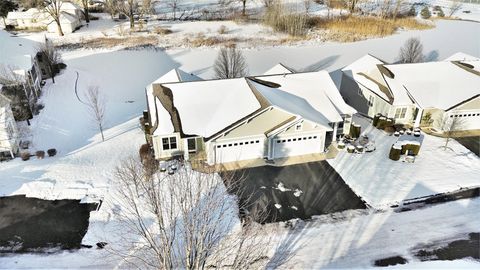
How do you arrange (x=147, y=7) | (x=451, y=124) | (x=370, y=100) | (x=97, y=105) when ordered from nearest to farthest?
(x=451, y=124)
(x=370, y=100)
(x=97, y=105)
(x=147, y=7)

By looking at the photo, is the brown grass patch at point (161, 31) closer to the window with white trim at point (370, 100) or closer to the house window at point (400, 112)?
the window with white trim at point (370, 100)

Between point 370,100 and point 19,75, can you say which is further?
point 19,75

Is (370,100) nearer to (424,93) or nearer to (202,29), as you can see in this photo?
(424,93)

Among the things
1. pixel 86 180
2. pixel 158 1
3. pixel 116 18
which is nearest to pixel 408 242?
pixel 86 180

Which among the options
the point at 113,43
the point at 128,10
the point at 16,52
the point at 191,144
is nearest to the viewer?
the point at 191,144

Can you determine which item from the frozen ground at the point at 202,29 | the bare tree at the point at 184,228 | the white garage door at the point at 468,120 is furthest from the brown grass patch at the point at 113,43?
the white garage door at the point at 468,120

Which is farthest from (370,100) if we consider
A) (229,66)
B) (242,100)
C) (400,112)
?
(229,66)

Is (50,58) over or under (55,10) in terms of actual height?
under

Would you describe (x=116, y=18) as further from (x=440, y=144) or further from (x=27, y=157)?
(x=440, y=144)
